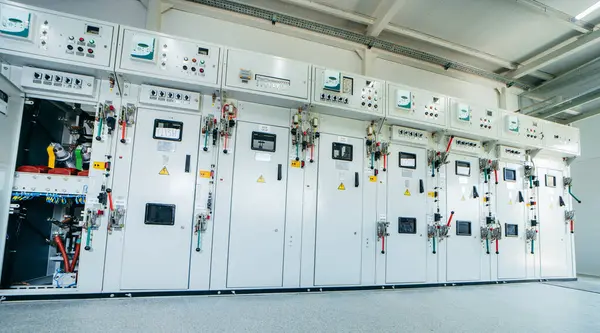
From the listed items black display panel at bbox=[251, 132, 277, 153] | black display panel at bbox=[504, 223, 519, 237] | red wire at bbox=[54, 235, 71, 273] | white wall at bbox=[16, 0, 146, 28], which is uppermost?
white wall at bbox=[16, 0, 146, 28]

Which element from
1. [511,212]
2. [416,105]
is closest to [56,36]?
[416,105]

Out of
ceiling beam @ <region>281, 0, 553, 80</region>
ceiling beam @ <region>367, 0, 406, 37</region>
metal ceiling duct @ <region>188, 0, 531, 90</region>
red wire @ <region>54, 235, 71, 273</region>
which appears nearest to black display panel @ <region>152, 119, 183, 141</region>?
red wire @ <region>54, 235, 71, 273</region>

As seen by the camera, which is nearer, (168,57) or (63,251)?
(63,251)

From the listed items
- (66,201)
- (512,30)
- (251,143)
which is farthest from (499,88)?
(66,201)

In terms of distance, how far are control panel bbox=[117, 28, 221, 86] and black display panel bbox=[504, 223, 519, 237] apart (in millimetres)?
5239

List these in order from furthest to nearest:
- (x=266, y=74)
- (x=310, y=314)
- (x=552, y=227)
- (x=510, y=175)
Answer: (x=552, y=227) → (x=510, y=175) → (x=266, y=74) → (x=310, y=314)

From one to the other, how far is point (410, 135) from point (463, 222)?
169cm

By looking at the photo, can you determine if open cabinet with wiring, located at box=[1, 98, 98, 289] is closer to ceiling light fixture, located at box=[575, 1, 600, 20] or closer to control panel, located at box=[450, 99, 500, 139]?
control panel, located at box=[450, 99, 500, 139]

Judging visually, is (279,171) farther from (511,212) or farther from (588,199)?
(588,199)

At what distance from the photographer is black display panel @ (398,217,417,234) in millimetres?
4441

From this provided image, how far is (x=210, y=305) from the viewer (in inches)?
122

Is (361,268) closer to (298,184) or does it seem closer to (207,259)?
(298,184)

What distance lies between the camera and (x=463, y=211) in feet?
16.2

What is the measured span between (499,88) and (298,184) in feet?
17.9
